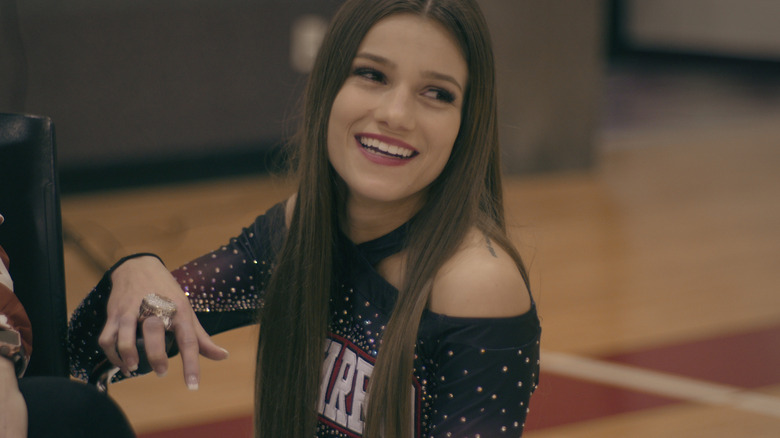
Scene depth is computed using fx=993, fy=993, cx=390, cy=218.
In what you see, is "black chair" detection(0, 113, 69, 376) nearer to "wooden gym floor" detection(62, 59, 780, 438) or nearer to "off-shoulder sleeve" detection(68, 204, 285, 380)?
"off-shoulder sleeve" detection(68, 204, 285, 380)

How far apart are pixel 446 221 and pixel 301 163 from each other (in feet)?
0.78

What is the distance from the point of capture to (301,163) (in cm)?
137

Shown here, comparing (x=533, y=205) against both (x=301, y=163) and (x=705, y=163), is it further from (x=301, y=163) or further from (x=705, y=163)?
(x=301, y=163)

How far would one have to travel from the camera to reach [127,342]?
117 centimetres

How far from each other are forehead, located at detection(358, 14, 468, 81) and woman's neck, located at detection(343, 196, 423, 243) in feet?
0.68

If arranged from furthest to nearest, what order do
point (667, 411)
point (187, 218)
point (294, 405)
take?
point (187, 218), point (667, 411), point (294, 405)

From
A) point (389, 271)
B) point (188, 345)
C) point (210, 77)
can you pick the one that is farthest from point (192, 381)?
point (210, 77)

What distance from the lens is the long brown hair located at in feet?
3.98

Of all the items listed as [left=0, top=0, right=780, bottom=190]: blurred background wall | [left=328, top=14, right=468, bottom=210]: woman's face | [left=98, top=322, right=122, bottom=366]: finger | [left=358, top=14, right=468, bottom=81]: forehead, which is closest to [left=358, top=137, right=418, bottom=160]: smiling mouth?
[left=328, top=14, right=468, bottom=210]: woman's face

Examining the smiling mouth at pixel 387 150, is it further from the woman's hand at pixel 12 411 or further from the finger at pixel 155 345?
the woman's hand at pixel 12 411

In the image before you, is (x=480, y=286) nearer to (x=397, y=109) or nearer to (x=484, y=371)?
(x=484, y=371)

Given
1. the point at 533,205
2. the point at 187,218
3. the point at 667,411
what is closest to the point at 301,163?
the point at 667,411

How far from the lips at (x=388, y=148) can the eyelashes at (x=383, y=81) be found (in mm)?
70

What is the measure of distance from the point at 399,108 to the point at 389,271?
23 centimetres
